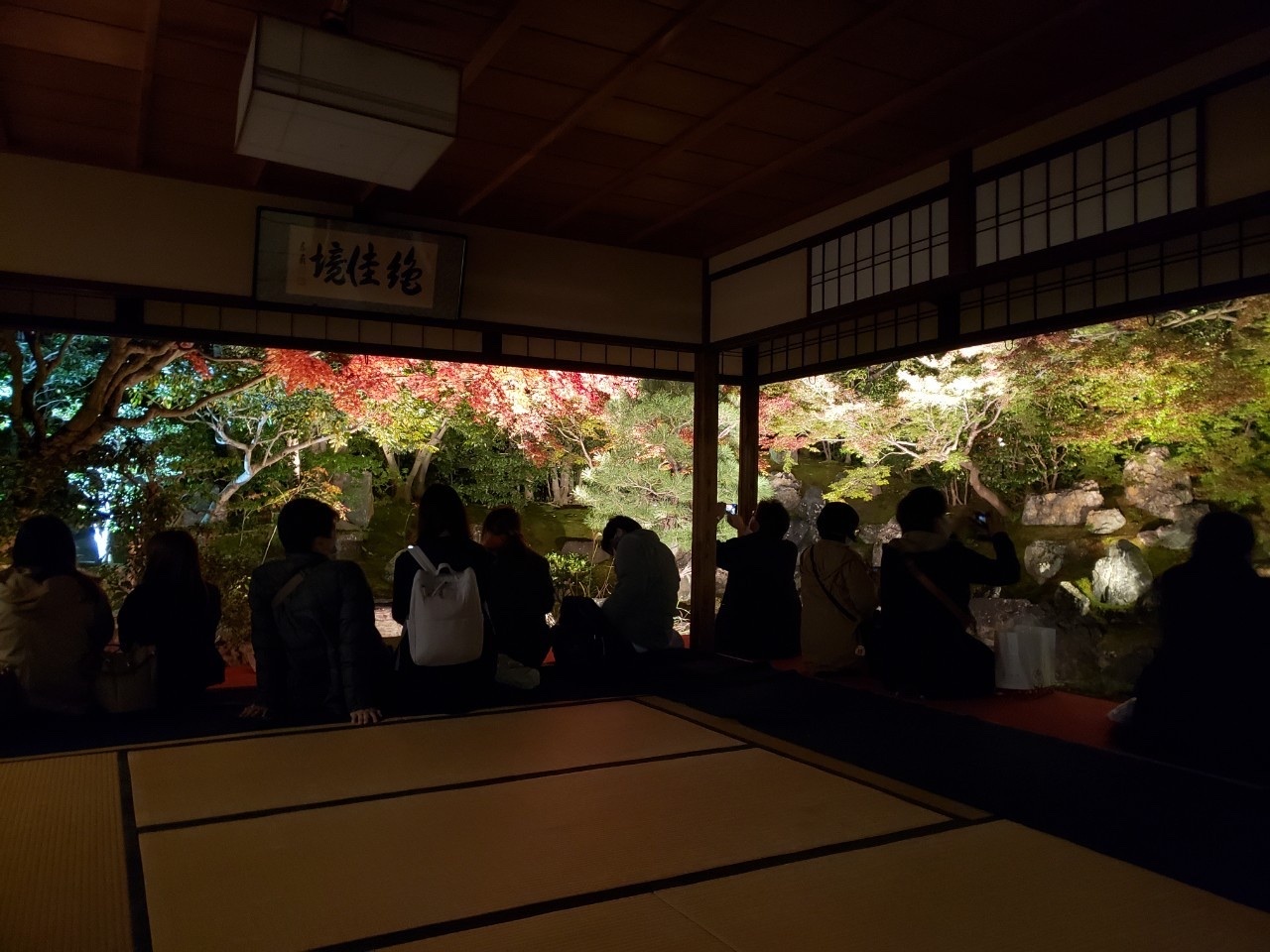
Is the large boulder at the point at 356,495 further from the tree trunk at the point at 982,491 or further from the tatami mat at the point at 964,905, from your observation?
the tatami mat at the point at 964,905

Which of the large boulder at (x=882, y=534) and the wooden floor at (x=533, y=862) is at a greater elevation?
the large boulder at (x=882, y=534)

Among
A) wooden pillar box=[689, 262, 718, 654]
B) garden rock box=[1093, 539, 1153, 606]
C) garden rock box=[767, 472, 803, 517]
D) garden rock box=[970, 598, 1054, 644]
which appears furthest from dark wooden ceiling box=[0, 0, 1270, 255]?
garden rock box=[767, 472, 803, 517]

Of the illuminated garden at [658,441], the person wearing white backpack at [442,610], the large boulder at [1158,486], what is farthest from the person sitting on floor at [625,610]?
the large boulder at [1158,486]

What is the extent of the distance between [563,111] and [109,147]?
7.55 ft

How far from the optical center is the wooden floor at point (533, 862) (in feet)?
6.15

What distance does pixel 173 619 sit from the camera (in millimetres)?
3924

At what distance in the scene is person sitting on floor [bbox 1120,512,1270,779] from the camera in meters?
3.13

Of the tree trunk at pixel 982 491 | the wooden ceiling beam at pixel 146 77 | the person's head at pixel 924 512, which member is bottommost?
the person's head at pixel 924 512

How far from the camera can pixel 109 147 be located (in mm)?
4363

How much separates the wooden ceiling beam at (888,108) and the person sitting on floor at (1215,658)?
185cm

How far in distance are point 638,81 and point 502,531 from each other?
2.39m

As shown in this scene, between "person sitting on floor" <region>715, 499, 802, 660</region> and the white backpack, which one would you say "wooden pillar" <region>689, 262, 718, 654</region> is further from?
the white backpack

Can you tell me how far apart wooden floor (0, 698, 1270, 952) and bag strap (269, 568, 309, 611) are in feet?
1.93

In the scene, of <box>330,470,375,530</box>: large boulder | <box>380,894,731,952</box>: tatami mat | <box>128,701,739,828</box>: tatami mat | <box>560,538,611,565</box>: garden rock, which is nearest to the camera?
<box>380,894,731,952</box>: tatami mat
